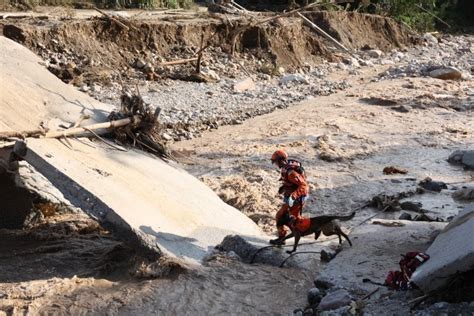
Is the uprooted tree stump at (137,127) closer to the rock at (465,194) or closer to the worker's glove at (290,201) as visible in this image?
the worker's glove at (290,201)

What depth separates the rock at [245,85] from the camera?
49.1 ft

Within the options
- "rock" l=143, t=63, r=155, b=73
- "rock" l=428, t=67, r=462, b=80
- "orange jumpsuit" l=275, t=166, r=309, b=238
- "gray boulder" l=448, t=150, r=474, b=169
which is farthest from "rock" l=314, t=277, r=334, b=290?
"rock" l=428, t=67, r=462, b=80

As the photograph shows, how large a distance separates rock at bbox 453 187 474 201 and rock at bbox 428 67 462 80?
869 cm

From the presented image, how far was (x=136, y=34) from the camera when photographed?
1572cm

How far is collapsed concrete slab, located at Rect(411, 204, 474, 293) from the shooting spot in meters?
5.14

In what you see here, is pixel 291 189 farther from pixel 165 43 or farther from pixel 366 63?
pixel 366 63

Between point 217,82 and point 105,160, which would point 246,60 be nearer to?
point 217,82

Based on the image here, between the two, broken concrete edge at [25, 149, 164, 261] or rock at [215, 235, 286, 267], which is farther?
rock at [215, 235, 286, 267]

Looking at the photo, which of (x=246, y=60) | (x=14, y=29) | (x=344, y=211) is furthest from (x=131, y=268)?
(x=246, y=60)

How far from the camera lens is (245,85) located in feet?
49.9

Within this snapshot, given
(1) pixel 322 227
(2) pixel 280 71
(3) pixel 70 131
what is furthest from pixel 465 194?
(2) pixel 280 71

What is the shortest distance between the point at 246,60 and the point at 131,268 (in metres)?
11.0

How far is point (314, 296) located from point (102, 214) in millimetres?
1889

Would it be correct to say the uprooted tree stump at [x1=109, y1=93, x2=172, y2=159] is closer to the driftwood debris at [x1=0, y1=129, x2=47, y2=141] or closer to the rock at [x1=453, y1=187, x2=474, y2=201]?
the driftwood debris at [x1=0, y1=129, x2=47, y2=141]
